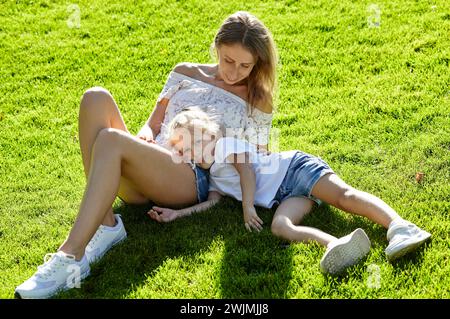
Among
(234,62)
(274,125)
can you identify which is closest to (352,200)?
(234,62)

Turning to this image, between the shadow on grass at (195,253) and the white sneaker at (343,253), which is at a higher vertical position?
the white sneaker at (343,253)

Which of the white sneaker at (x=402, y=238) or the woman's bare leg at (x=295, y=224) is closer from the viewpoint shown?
the white sneaker at (x=402, y=238)

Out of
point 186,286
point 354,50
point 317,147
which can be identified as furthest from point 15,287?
Answer: point 354,50

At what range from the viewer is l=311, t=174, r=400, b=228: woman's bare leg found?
13.9 ft

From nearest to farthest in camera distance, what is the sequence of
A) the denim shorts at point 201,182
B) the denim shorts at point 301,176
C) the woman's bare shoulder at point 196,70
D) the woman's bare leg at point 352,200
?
the woman's bare leg at point 352,200 → the denim shorts at point 301,176 → the denim shorts at point 201,182 → the woman's bare shoulder at point 196,70

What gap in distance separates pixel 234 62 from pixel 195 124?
528 millimetres

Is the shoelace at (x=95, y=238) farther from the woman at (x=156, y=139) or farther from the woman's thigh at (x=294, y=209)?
the woman's thigh at (x=294, y=209)

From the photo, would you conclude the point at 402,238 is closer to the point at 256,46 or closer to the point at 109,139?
the point at 256,46

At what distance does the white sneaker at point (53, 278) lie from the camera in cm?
375

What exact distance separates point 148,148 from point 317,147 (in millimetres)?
1935

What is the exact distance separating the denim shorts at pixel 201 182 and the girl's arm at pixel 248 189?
0.80ft

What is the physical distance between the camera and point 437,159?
5.25m

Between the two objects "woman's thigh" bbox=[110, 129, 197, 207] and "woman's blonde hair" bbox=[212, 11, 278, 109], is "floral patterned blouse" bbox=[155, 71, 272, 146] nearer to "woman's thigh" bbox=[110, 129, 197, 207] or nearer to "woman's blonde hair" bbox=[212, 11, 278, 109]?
"woman's blonde hair" bbox=[212, 11, 278, 109]

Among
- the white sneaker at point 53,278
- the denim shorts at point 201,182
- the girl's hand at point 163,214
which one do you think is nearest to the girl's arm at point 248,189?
the denim shorts at point 201,182
